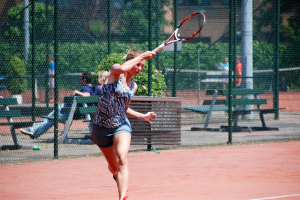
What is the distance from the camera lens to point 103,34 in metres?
11.2

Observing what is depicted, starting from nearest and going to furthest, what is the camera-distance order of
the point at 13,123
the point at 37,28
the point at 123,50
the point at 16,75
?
the point at 13,123 < the point at 37,28 < the point at 16,75 < the point at 123,50

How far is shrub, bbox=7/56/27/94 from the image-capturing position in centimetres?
1103

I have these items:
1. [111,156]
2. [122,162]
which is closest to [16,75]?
[111,156]

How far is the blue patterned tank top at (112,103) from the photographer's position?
4.41 m

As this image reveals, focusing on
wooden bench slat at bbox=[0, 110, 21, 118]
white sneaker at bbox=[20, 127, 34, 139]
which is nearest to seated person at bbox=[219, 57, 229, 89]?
white sneaker at bbox=[20, 127, 34, 139]

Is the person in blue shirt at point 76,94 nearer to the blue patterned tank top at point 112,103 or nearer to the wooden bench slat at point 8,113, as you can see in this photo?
the wooden bench slat at point 8,113

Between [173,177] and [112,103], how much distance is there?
1.96m

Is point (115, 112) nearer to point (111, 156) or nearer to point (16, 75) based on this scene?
→ point (111, 156)

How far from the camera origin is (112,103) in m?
4.43

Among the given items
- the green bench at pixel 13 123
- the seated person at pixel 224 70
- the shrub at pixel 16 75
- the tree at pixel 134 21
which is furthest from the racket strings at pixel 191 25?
the green bench at pixel 13 123

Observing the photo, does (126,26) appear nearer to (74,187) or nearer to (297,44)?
(74,187)

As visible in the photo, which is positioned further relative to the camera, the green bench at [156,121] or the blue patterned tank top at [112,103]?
the green bench at [156,121]

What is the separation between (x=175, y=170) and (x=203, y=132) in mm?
3900

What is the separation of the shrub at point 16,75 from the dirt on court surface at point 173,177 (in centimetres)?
442
